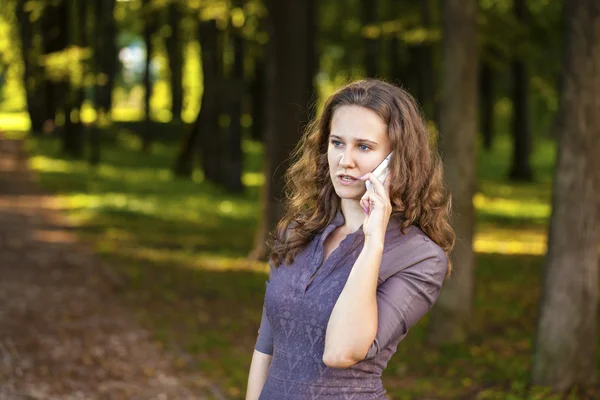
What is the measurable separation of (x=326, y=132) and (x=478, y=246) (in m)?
16.6

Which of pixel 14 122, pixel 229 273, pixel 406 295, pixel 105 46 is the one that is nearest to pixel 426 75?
pixel 105 46

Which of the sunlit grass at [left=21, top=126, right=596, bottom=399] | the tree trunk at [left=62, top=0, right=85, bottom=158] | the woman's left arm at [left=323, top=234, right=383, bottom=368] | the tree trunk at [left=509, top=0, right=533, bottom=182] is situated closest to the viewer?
the woman's left arm at [left=323, top=234, right=383, bottom=368]

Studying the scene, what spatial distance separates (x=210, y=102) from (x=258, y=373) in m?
25.4

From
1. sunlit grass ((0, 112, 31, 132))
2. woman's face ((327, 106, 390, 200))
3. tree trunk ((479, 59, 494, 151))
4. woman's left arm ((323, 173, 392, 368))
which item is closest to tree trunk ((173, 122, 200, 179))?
tree trunk ((479, 59, 494, 151))

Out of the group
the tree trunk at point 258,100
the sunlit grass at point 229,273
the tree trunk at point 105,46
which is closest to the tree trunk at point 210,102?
the sunlit grass at point 229,273

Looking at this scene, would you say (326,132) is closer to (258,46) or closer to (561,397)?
(561,397)

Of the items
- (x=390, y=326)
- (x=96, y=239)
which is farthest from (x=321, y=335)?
(x=96, y=239)

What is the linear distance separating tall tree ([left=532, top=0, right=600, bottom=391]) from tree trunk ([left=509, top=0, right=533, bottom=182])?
26224 millimetres

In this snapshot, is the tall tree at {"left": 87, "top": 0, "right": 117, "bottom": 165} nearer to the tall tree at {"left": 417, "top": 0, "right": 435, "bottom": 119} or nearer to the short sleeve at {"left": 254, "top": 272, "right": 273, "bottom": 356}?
the tall tree at {"left": 417, "top": 0, "right": 435, "bottom": 119}

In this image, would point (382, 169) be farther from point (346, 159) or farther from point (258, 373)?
point (258, 373)

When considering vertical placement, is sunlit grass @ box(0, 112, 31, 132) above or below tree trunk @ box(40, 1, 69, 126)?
below

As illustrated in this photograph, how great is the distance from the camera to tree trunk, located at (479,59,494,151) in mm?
42094

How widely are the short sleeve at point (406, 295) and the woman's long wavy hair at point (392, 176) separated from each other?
116 millimetres

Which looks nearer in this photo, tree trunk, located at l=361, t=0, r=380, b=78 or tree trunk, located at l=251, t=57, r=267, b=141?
tree trunk, located at l=361, t=0, r=380, b=78
